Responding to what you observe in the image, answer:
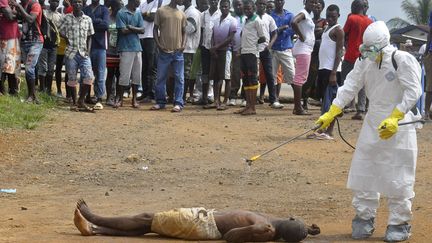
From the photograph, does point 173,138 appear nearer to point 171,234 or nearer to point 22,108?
point 22,108

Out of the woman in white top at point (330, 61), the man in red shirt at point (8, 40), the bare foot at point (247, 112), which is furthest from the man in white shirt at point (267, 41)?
the man in red shirt at point (8, 40)

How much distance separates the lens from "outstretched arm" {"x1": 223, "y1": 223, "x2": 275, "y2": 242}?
273 inches

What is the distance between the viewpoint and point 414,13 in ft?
189

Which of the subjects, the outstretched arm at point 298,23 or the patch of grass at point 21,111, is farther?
the outstretched arm at point 298,23

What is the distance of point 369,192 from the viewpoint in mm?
7699

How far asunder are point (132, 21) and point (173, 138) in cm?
376

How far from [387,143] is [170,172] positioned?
11.3 feet

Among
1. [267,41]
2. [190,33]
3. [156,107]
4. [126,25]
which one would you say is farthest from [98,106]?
[267,41]

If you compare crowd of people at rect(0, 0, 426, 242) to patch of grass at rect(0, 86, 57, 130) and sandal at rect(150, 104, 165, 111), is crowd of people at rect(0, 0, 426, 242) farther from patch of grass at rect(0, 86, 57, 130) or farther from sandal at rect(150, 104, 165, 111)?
patch of grass at rect(0, 86, 57, 130)

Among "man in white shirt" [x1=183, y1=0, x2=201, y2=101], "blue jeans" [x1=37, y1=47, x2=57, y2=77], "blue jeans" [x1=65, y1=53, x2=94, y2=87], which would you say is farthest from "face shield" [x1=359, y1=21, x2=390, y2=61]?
"blue jeans" [x1=37, y1=47, x2=57, y2=77]

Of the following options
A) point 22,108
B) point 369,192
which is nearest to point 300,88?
point 22,108

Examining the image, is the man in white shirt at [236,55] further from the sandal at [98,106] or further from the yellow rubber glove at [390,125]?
the yellow rubber glove at [390,125]

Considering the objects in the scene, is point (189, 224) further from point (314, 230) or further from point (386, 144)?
point (386, 144)

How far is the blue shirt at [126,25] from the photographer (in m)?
15.9
